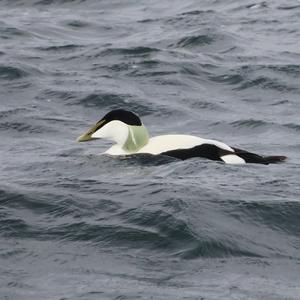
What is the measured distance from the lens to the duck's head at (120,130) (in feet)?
38.9

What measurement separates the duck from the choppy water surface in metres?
Answer: 0.12

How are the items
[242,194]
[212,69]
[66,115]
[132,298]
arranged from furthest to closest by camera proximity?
[212,69] → [66,115] → [242,194] → [132,298]

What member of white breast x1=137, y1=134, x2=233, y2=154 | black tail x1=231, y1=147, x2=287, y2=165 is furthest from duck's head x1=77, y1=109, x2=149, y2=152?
black tail x1=231, y1=147, x2=287, y2=165

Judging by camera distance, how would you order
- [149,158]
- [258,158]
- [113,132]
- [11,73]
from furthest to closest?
[11,73] → [113,132] → [149,158] → [258,158]

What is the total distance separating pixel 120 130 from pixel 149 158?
0.59m

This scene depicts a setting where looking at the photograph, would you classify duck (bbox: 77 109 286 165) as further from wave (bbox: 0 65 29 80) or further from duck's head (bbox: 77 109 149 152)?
wave (bbox: 0 65 29 80)

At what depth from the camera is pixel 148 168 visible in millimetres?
11195

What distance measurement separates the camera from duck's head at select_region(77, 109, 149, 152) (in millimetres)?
11844

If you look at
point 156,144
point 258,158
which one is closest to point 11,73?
point 156,144

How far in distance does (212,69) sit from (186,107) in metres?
2.01

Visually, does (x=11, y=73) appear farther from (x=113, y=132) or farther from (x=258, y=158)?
(x=258, y=158)

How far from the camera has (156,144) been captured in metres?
11.6

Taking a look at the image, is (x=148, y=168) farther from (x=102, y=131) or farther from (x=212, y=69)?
(x=212, y=69)

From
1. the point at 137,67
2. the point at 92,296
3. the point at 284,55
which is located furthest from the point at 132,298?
the point at 284,55
